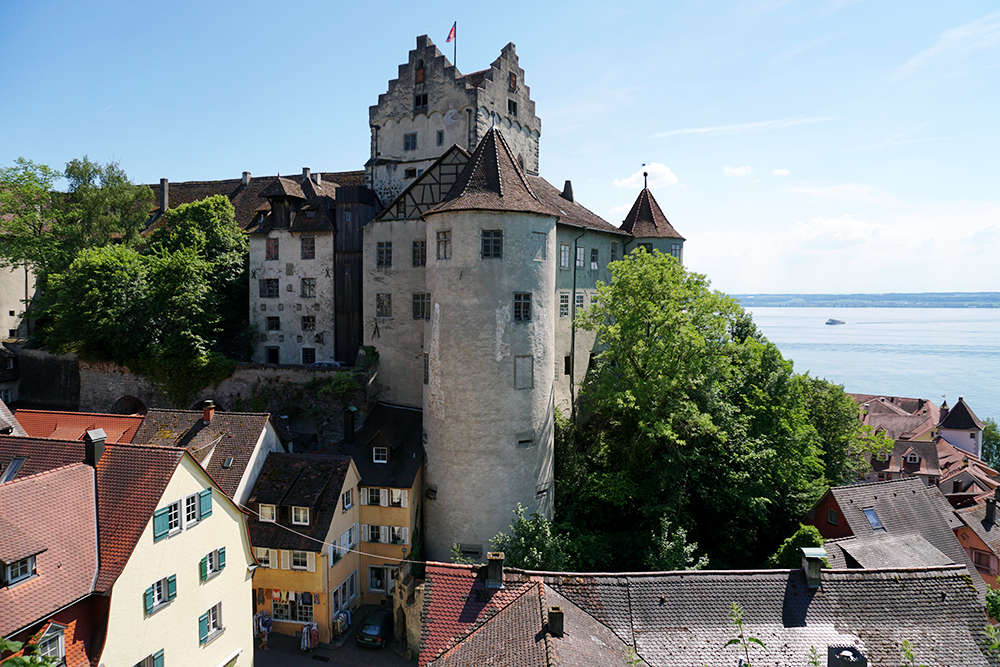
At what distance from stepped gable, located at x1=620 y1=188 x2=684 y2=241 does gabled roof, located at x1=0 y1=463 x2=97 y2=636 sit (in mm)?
28853

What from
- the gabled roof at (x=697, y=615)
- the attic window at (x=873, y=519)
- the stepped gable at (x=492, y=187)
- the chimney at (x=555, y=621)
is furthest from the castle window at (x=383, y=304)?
the attic window at (x=873, y=519)

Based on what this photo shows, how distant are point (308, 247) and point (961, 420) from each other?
2768 inches

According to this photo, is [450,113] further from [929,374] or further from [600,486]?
[929,374]

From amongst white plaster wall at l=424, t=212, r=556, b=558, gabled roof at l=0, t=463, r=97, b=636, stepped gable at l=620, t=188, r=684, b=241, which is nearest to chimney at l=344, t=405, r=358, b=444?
white plaster wall at l=424, t=212, r=556, b=558

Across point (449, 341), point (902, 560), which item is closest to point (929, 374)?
point (902, 560)

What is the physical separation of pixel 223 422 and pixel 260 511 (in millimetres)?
4104

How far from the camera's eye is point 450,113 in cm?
3422

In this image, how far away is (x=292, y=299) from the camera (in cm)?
3553

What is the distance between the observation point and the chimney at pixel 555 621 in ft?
43.5

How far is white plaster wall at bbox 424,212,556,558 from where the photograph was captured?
79.4 feet

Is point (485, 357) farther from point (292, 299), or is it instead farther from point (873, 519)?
point (873, 519)

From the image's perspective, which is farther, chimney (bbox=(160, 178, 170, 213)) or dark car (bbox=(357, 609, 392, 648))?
→ chimney (bbox=(160, 178, 170, 213))

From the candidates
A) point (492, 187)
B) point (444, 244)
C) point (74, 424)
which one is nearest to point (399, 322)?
point (444, 244)

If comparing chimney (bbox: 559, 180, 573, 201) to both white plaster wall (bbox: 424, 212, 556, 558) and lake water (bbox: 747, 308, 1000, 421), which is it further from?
lake water (bbox: 747, 308, 1000, 421)
